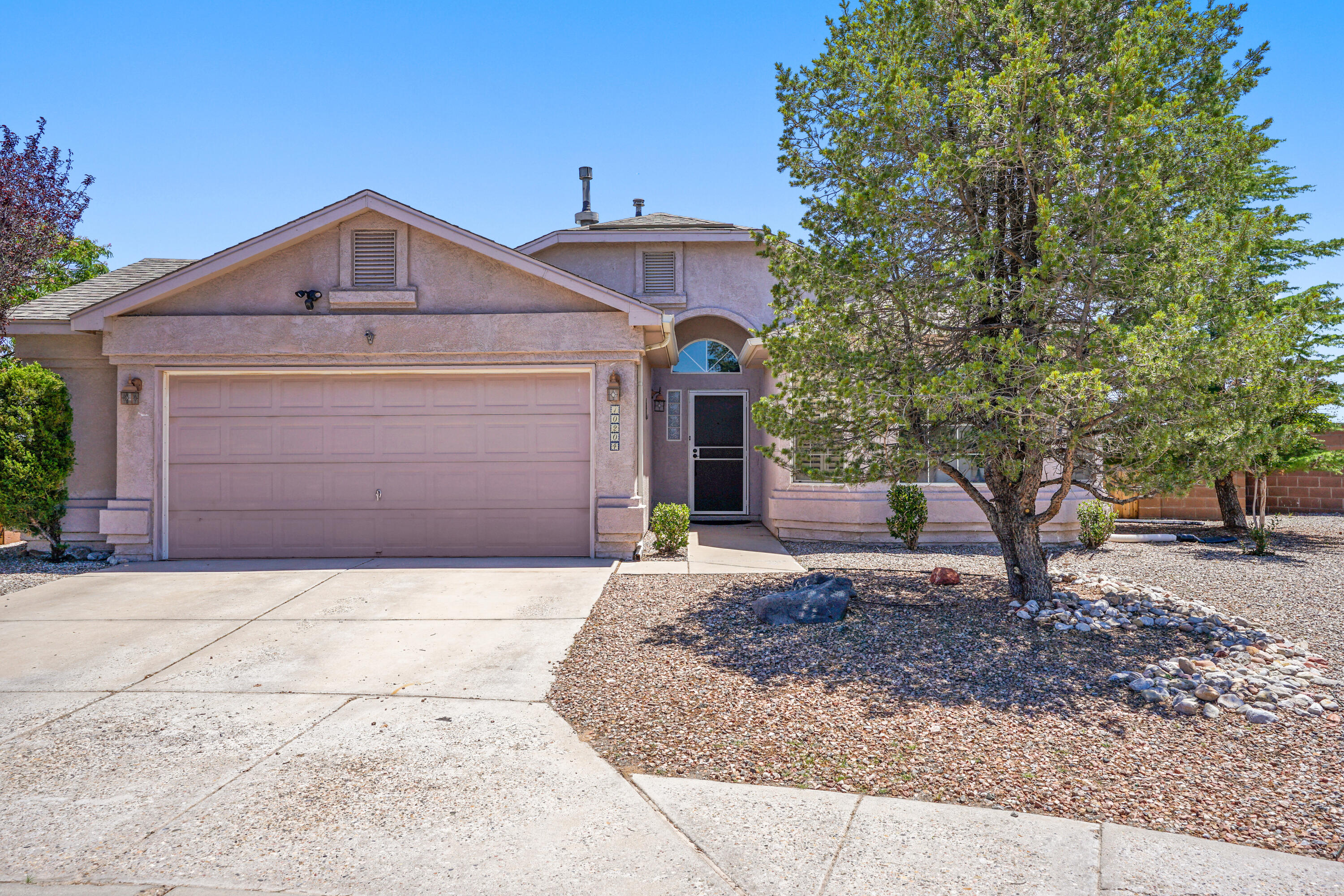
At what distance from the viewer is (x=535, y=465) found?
9750 millimetres

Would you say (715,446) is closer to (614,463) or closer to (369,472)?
(614,463)

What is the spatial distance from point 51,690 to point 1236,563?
12421 mm

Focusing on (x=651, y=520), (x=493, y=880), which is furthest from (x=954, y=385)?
(x=651, y=520)

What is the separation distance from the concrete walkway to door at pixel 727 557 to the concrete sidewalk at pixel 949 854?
5322mm

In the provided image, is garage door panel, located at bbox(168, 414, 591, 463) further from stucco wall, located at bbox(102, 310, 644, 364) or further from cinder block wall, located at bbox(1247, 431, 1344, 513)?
cinder block wall, located at bbox(1247, 431, 1344, 513)

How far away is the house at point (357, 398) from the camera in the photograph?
9.54 metres

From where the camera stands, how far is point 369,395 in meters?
9.79

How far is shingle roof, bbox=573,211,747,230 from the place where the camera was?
14.4m

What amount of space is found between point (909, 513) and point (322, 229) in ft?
28.2

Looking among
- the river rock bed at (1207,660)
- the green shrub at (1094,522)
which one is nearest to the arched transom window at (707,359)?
the green shrub at (1094,522)

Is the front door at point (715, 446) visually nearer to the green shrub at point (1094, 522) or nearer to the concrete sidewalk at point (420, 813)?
the green shrub at point (1094, 522)

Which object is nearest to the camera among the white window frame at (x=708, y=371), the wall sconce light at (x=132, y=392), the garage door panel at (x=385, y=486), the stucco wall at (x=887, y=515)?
the wall sconce light at (x=132, y=392)

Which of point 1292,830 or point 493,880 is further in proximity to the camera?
point 1292,830

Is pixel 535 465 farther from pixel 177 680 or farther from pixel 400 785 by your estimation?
pixel 400 785
